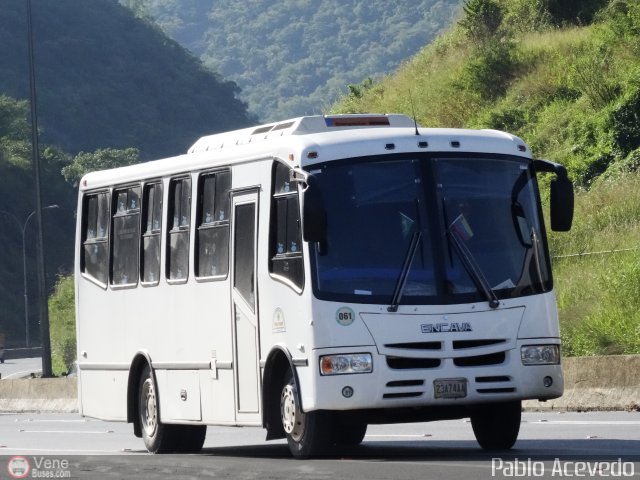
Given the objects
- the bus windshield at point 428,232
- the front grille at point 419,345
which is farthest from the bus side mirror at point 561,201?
the front grille at point 419,345

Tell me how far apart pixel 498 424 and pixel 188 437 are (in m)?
4.01

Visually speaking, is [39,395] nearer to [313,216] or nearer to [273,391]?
[273,391]

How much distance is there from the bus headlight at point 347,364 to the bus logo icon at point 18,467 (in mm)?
2578

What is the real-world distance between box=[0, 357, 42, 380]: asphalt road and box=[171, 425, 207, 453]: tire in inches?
1959

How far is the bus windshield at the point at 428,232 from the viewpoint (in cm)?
1299

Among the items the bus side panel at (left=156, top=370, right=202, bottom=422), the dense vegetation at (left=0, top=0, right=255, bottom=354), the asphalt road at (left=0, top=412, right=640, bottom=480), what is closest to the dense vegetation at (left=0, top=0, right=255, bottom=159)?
the dense vegetation at (left=0, top=0, right=255, bottom=354)

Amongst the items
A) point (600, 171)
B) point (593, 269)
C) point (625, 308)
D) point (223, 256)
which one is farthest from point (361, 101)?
point (223, 256)

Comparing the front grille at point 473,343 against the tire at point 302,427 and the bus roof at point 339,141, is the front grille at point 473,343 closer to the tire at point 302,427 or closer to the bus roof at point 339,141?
the tire at point 302,427

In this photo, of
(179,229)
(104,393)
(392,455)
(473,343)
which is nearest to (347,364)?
(473,343)

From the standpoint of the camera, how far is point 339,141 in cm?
1354

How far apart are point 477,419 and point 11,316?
103 metres

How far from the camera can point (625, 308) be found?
21797 mm

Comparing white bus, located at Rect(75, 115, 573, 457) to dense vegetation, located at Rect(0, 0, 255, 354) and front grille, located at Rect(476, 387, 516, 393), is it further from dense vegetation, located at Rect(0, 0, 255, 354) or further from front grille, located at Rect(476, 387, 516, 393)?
dense vegetation, located at Rect(0, 0, 255, 354)

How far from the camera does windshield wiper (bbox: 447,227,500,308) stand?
513 inches
